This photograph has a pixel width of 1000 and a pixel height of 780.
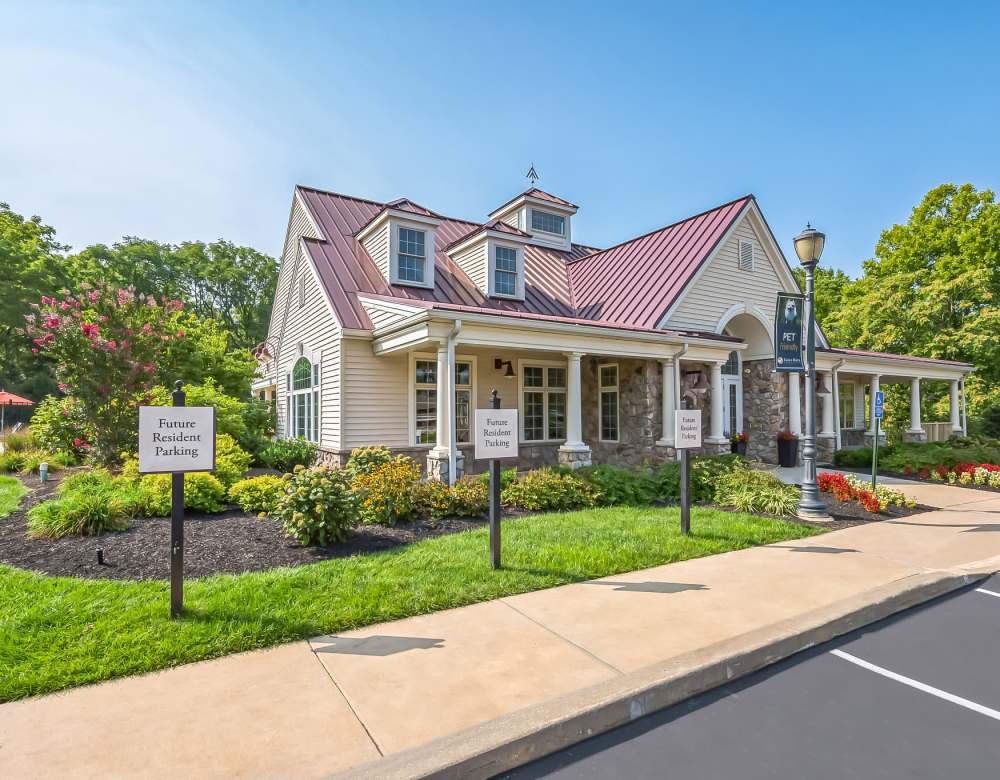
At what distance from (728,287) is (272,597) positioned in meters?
14.8

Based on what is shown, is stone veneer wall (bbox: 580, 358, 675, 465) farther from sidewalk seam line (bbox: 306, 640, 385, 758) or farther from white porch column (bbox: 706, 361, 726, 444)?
sidewalk seam line (bbox: 306, 640, 385, 758)

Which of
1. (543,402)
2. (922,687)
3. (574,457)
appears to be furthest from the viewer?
(543,402)

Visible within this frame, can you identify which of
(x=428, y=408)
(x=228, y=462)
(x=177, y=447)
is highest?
(x=428, y=408)

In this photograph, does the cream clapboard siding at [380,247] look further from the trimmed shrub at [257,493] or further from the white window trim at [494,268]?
the trimmed shrub at [257,493]

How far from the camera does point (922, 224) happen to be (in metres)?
28.6

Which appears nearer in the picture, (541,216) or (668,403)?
(668,403)

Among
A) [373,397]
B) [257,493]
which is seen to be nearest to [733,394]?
[373,397]

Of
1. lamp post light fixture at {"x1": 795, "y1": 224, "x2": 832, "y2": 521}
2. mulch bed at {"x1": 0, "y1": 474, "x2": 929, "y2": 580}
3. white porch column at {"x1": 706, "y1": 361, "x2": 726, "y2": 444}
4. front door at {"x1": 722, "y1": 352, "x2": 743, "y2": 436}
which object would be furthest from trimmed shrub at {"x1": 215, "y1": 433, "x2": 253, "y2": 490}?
front door at {"x1": 722, "y1": 352, "x2": 743, "y2": 436}

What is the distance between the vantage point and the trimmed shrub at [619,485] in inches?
384

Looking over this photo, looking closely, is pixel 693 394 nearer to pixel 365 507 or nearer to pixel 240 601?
pixel 365 507

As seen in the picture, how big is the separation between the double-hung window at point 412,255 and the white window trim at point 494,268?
175 cm

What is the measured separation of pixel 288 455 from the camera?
13.0m

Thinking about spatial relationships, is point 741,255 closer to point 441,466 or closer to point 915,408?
point 915,408

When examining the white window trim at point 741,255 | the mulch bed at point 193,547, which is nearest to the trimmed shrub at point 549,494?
the mulch bed at point 193,547
